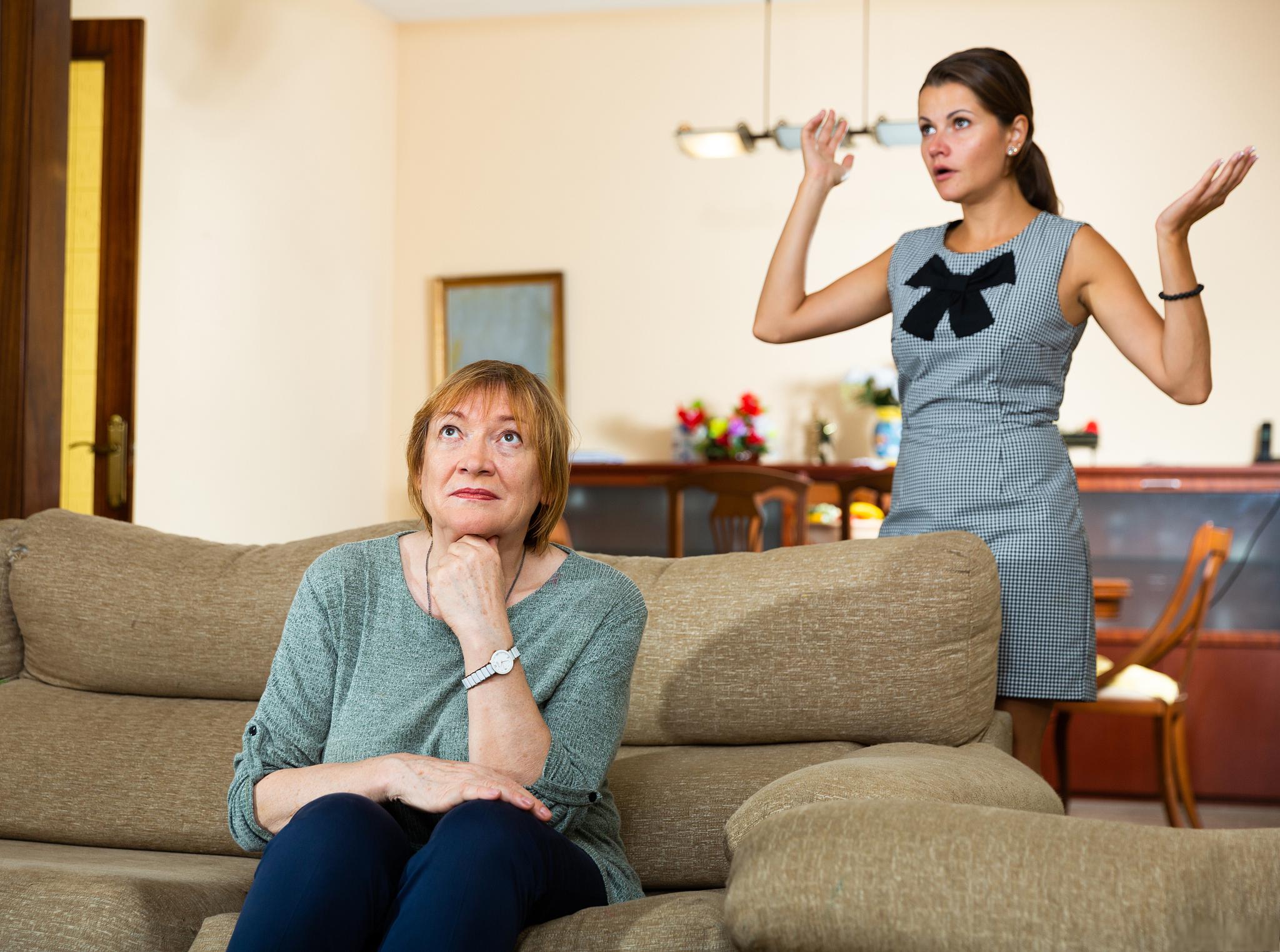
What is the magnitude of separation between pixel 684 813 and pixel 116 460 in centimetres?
236

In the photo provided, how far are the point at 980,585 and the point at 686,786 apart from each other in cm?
49

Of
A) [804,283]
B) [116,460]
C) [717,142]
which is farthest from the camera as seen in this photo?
[717,142]

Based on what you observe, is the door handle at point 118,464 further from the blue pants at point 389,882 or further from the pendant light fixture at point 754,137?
the blue pants at point 389,882

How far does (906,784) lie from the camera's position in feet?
4.44

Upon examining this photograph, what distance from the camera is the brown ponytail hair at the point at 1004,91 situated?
1.96 metres

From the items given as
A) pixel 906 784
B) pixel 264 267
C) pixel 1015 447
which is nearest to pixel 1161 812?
pixel 1015 447

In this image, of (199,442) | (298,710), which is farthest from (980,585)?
(199,442)

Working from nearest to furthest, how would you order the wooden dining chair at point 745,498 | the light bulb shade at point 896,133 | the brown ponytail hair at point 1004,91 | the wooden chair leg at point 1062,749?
the brown ponytail hair at point 1004,91 < the wooden chair leg at point 1062,749 < the wooden dining chair at point 745,498 < the light bulb shade at point 896,133

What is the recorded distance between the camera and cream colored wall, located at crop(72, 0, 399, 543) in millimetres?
4352

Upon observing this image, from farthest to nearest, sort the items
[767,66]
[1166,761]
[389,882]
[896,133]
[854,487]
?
[767,66] → [896,133] → [854,487] → [1166,761] → [389,882]

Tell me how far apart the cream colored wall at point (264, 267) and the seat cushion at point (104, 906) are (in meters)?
2.68

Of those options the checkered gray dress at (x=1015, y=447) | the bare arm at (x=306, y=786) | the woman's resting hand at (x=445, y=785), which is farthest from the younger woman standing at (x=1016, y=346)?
the bare arm at (x=306, y=786)

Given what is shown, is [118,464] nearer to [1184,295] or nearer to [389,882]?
[389,882]

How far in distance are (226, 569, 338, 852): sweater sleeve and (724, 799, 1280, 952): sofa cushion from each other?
593 millimetres
